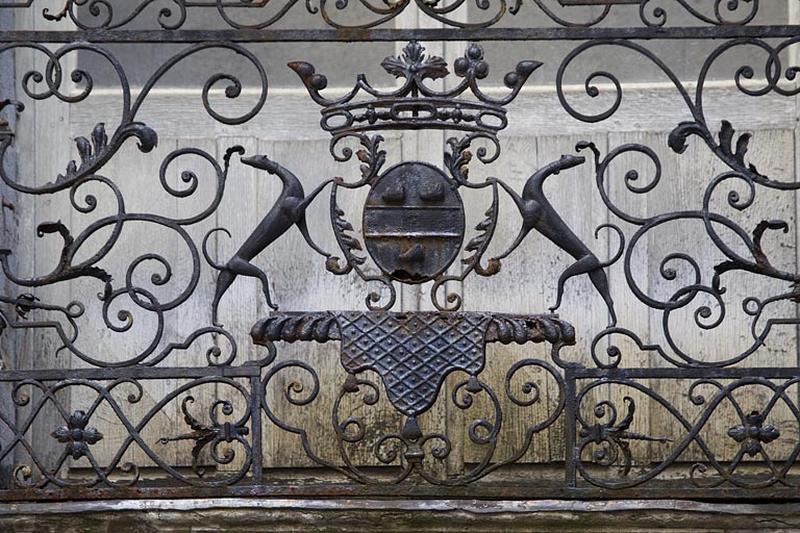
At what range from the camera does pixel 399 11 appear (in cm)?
332

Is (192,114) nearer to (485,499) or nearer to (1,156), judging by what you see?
(1,156)

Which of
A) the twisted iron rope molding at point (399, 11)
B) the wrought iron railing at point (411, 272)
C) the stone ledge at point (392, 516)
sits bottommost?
the stone ledge at point (392, 516)

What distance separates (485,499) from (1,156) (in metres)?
1.33

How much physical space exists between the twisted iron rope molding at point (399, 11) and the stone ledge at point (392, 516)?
1.07 m

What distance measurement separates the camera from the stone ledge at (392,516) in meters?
3.29

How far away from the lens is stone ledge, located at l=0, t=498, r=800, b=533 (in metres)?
3.29

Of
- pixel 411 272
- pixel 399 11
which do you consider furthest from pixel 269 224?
pixel 399 11

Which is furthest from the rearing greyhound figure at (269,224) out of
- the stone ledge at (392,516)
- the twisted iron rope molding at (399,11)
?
the stone ledge at (392,516)

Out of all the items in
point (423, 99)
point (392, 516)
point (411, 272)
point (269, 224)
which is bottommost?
point (392, 516)

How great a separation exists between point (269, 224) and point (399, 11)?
0.56 m

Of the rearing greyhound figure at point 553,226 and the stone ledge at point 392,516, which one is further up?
the rearing greyhound figure at point 553,226

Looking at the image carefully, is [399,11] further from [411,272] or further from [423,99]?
[411,272]

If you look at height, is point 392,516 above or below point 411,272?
below

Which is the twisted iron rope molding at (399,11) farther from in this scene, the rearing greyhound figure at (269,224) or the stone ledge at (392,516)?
the stone ledge at (392,516)
